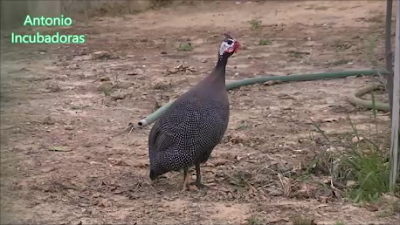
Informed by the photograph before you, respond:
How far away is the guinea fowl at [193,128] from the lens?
12.1ft

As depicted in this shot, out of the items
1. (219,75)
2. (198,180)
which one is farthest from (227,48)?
(198,180)

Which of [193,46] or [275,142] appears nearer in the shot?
[275,142]

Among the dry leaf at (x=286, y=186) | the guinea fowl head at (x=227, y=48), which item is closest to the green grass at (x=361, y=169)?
the dry leaf at (x=286, y=186)

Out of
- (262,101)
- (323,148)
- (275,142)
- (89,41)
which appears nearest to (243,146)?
(275,142)

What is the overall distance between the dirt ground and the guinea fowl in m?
0.20

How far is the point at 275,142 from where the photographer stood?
4.80m

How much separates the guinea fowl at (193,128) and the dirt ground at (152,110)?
0.20 meters

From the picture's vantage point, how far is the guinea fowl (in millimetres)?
3703

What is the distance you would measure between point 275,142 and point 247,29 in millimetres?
6081

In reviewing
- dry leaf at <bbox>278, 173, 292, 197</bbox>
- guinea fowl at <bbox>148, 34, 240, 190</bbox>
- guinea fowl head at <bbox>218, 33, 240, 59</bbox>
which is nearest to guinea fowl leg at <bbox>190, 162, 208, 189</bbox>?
guinea fowl at <bbox>148, 34, 240, 190</bbox>

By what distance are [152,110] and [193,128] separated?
2.25 metres

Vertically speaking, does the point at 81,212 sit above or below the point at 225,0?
below

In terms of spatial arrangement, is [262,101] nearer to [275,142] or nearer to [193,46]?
[275,142]

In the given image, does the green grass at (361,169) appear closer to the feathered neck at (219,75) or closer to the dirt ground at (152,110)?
the dirt ground at (152,110)
